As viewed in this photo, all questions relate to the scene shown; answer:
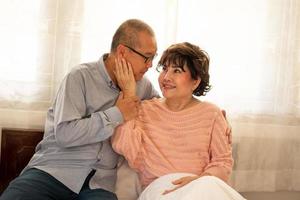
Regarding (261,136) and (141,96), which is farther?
(261,136)

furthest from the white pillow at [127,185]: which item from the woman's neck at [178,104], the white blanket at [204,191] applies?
the woman's neck at [178,104]

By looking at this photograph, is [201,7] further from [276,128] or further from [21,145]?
[21,145]

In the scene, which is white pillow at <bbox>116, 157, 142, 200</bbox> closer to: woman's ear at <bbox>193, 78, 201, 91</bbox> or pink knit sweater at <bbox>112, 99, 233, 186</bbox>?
pink knit sweater at <bbox>112, 99, 233, 186</bbox>

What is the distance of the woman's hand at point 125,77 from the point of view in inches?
65.7

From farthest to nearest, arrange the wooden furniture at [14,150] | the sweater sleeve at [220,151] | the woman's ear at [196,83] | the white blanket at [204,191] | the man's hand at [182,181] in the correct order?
the wooden furniture at [14,150], the woman's ear at [196,83], the sweater sleeve at [220,151], the man's hand at [182,181], the white blanket at [204,191]

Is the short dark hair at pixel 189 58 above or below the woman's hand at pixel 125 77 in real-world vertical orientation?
above

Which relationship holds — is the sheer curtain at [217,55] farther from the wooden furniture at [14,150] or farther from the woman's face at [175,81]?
the woman's face at [175,81]

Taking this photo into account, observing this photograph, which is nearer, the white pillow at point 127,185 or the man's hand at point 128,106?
the man's hand at point 128,106

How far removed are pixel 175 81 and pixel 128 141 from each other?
33 cm

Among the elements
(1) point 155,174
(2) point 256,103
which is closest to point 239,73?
(2) point 256,103

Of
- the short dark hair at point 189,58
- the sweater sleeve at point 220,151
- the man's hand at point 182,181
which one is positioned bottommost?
the man's hand at point 182,181

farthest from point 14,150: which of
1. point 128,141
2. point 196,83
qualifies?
point 196,83

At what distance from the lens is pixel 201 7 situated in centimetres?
206

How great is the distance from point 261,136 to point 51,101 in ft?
3.82
